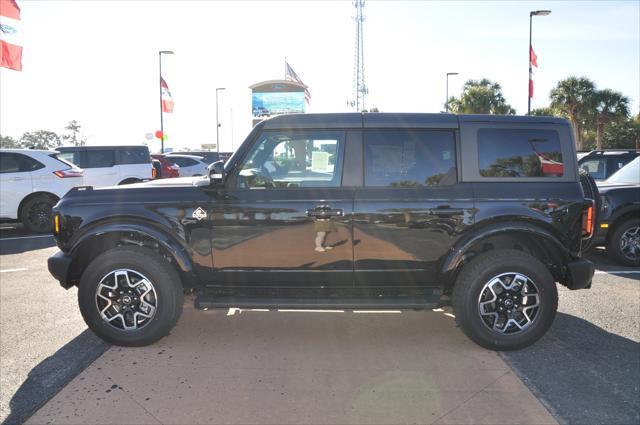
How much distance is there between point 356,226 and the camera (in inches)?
159

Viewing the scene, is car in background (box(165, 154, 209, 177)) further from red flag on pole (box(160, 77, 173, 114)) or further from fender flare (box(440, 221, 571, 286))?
fender flare (box(440, 221, 571, 286))

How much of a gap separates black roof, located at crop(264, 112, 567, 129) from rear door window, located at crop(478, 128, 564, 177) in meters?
0.11

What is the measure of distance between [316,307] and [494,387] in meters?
1.40

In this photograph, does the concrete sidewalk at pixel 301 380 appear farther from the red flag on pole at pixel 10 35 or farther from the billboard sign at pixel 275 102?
the billboard sign at pixel 275 102

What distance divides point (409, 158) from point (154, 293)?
7.76 ft

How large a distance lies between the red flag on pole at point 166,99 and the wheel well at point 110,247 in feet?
79.6

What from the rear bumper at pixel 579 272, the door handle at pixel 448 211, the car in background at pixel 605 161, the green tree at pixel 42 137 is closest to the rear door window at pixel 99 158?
the car in background at pixel 605 161

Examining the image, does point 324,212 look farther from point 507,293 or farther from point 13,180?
point 13,180

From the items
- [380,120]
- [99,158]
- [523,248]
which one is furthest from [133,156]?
[523,248]

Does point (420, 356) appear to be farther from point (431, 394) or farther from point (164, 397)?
point (164, 397)

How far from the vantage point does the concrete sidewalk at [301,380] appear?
313cm

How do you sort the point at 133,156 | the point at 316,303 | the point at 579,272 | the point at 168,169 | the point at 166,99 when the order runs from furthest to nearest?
the point at 166,99
the point at 168,169
the point at 133,156
the point at 579,272
the point at 316,303

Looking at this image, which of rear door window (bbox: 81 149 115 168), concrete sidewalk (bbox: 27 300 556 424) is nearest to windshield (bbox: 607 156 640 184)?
concrete sidewalk (bbox: 27 300 556 424)

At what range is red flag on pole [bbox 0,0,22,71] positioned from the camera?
9.73 metres
